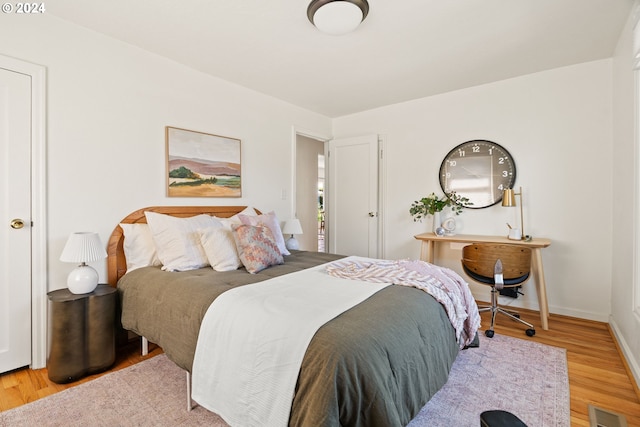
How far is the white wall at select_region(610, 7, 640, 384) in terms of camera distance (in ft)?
6.87

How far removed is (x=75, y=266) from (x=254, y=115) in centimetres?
230

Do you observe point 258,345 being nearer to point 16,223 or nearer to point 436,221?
point 16,223

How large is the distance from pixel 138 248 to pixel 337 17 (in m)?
2.28

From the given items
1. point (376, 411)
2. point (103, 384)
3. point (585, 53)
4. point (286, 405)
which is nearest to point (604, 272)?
point (585, 53)

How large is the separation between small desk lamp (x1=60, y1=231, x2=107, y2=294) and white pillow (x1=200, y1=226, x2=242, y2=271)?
685 mm

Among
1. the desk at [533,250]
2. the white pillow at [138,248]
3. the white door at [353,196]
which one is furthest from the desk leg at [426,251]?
the white pillow at [138,248]

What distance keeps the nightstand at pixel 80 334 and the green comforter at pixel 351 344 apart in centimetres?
15

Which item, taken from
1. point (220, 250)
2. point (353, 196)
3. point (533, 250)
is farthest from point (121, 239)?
point (533, 250)

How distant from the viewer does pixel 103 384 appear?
6.50ft

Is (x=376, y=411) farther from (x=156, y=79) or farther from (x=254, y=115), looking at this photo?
(x=254, y=115)

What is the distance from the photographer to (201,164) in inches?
124

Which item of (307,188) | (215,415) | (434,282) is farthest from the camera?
(307,188)

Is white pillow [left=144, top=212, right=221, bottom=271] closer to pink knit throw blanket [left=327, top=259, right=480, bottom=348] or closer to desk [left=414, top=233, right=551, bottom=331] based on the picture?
pink knit throw blanket [left=327, top=259, right=480, bottom=348]

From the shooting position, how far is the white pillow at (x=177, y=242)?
2346 millimetres
